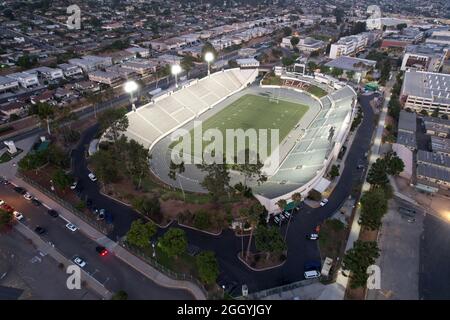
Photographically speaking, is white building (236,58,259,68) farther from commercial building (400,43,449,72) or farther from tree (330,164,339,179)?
tree (330,164,339,179)

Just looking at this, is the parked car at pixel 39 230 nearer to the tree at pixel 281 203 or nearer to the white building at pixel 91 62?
the tree at pixel 281 203

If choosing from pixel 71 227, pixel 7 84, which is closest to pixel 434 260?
pixel 71 227

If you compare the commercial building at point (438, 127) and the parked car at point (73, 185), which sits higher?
the commercial building at point (438, 127)

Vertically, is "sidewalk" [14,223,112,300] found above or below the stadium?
below

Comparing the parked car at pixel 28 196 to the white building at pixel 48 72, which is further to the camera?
the white building at pixel 48 72

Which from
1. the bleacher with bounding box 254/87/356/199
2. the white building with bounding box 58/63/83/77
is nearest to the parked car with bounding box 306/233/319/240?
the bleacher with bounding box 254/87/356/199

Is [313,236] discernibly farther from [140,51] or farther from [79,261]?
[140,51]

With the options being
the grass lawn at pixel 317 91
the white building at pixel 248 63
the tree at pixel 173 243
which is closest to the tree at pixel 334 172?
the tree at pixel 173 243
